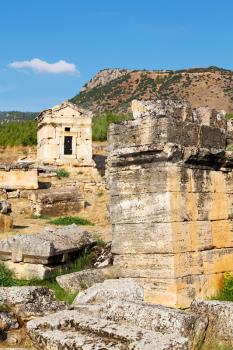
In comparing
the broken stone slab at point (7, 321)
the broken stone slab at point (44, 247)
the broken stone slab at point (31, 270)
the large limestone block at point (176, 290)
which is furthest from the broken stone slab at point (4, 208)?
the broken stone slab at point (7, 321)

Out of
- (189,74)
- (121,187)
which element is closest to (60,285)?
(121,187)

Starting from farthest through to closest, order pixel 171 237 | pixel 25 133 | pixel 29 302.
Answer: pixel 25 133 → pixel 171 237 → pixel 29 302

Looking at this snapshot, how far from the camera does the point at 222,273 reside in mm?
6883

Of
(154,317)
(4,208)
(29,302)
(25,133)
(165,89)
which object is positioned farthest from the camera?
(165,89)

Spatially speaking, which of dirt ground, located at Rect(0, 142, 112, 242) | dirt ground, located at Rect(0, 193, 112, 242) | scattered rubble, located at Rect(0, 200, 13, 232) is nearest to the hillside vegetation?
dirt ground, located at Rect(0, 142, 112, 242)

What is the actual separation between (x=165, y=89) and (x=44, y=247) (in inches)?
3717

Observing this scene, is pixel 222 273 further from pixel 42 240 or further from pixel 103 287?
pixel 42 240

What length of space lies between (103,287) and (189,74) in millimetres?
105223

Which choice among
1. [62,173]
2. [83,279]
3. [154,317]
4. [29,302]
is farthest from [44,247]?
[62,173]

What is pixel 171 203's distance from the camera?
20.4 ft

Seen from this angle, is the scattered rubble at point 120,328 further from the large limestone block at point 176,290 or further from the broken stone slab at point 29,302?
the large limestone block at point 176,290

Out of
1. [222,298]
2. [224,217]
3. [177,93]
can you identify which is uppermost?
[177,93]

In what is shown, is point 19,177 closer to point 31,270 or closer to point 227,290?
point 31,270

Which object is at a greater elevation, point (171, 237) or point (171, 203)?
point (171, 203)
